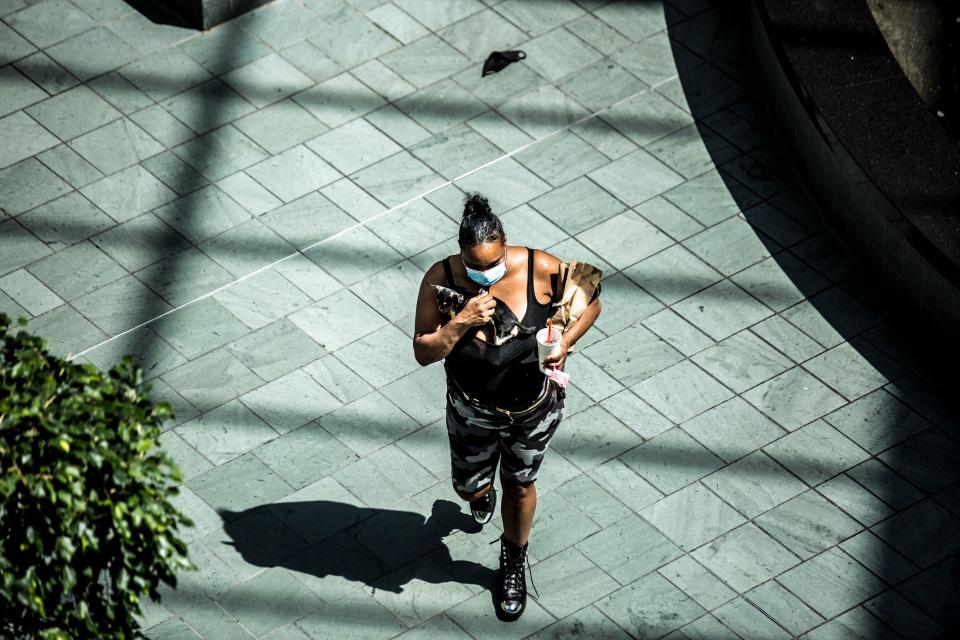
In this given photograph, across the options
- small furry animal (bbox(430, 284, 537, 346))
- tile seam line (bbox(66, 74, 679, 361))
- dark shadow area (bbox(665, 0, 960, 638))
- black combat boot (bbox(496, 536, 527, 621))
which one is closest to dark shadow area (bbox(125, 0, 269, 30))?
tile seam line (bbox(66, 74, 679, 361))

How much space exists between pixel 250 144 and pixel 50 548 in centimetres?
462

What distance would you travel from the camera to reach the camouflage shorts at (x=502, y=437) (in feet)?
19.2

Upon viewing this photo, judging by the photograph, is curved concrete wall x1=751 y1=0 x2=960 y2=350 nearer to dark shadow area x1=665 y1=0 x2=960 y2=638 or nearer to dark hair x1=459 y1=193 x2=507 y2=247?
dark shadow area x1=665 y1=0 x2=960 y2=638

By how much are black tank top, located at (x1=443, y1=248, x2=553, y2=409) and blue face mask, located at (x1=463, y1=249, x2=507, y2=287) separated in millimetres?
94

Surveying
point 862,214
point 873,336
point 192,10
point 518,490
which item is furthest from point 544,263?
point 192,10

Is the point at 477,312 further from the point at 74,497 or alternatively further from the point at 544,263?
the point at 74,497

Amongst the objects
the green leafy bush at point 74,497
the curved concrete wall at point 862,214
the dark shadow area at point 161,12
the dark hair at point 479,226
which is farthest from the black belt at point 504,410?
the dark shadow area at point 161,12

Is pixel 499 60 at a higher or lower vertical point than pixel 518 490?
higher

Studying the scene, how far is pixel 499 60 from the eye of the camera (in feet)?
30.3

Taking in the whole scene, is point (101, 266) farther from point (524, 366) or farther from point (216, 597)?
point (524, 366)

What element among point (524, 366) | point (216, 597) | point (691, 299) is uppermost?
point (524, 366)

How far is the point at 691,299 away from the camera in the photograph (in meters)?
7.84

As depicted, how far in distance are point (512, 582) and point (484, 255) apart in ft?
5.11

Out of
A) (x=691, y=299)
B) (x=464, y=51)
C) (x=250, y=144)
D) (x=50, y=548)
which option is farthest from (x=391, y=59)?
(x=50, y=548)
